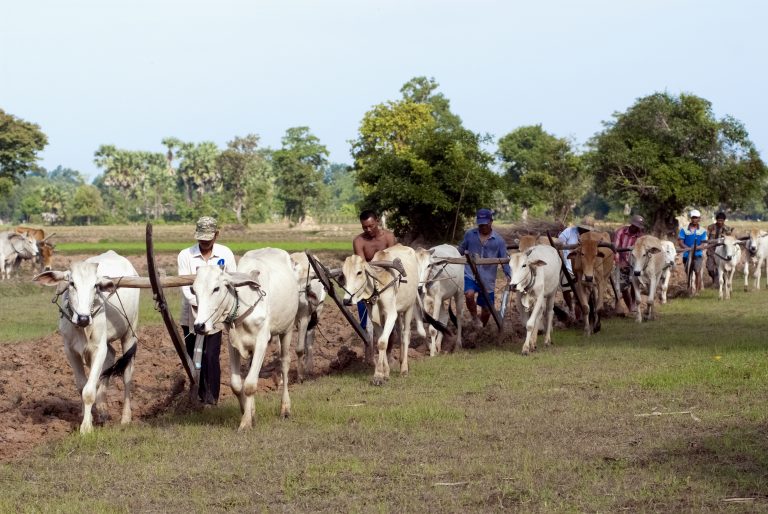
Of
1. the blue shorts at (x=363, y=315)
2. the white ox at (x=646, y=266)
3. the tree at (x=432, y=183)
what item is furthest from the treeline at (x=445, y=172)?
the blue shorts at (x=363, y=315)

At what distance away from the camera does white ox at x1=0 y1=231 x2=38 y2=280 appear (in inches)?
1303

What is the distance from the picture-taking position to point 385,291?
41.0ft

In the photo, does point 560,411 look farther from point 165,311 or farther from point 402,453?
point 165,311

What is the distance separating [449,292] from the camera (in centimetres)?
1549

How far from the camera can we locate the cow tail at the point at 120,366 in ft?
32.9

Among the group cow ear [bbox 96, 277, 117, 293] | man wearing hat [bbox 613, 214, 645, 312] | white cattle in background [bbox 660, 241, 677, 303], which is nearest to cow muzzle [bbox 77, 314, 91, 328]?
cow ear [bbox 96, 277, 117, 293]

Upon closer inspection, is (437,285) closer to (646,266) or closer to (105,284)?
(646,266)

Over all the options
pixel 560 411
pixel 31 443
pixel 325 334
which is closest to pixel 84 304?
pixel 31 443

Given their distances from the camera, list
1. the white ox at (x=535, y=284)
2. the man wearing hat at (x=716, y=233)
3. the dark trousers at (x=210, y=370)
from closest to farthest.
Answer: the dark trousers at (x=210, y=370) → the white ox at (x=535, y=284) → the man wearing hat at (x=716, y=233)

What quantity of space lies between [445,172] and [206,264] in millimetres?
32655

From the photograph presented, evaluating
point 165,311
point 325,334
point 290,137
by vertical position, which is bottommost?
point 325,334

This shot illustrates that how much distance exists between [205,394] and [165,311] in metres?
1.53

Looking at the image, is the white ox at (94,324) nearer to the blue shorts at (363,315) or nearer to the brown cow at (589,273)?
the blue shorts at (363,315)

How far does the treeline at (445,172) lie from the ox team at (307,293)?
17.8m
